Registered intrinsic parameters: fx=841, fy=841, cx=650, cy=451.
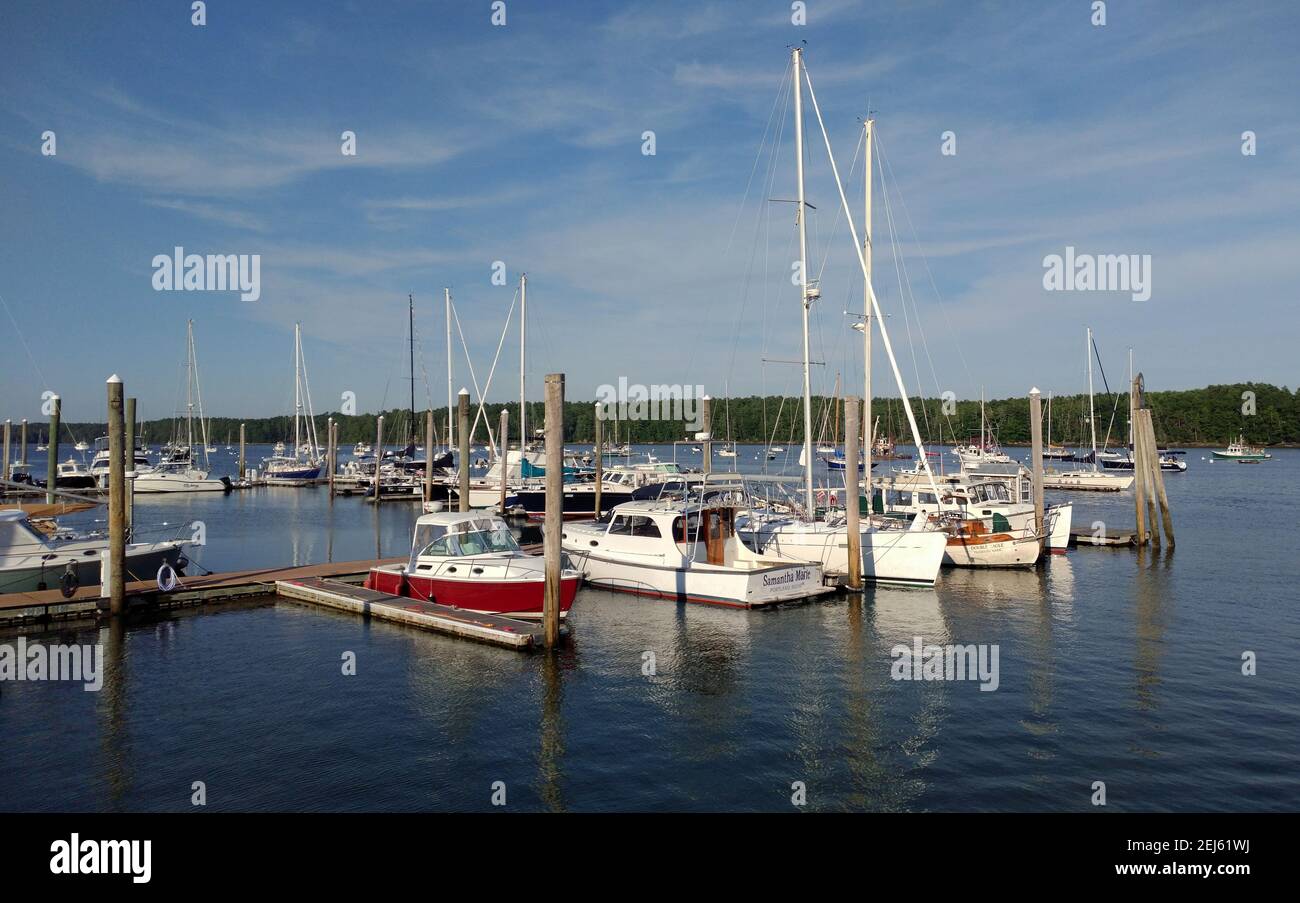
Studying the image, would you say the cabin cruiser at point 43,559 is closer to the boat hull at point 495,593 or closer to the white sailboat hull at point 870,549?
the boat hull at point 495,593

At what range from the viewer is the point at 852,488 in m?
25.1

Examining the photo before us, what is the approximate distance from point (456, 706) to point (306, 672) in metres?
4.35

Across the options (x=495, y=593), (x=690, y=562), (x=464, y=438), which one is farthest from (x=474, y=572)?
(x=464, y=438)

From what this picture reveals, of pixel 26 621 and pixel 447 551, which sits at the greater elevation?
pixel 447 551

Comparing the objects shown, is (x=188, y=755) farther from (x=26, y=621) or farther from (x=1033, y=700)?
(x=1033, y=700)

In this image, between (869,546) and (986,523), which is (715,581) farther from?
(986,523)

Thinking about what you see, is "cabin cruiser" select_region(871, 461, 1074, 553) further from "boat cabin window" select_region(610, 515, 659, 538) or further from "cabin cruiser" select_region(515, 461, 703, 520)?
"cabin cruiser" select_region(515, 461, 703, 520)

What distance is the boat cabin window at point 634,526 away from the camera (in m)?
26.3

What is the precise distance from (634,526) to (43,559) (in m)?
17.1

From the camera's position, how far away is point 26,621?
2097cm
